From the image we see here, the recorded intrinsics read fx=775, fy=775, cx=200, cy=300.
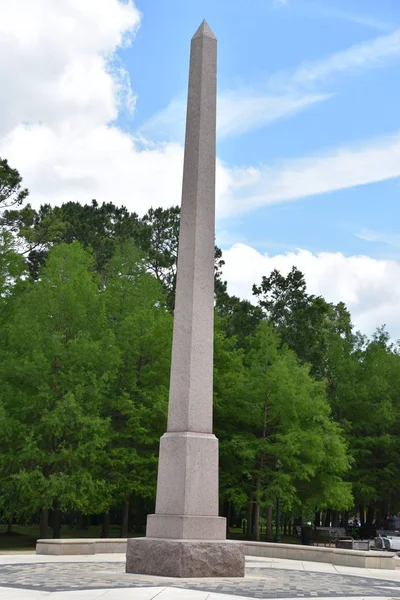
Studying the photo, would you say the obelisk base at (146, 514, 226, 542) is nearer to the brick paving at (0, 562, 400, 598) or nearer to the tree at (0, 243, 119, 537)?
the brick paving at (0, 562, 400, 598)

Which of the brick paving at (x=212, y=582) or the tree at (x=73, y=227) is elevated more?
the tree at (x=73, y=227)

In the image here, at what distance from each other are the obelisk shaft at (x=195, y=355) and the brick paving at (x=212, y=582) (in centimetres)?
120

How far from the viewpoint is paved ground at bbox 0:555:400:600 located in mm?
10645

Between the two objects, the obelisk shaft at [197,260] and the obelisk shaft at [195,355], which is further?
the obelisk shaft at [197,260]

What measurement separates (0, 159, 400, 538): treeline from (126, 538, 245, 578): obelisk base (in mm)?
15835

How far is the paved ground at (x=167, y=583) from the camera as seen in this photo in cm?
1064

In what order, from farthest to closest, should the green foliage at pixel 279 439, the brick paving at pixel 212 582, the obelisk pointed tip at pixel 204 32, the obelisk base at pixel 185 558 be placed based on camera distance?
the green foliage at pixel 279 439 < the obelisk pointed tip at pixel 204 32 < the obelisk base at pixel 185 558 < the brick paving at pixel 212 582

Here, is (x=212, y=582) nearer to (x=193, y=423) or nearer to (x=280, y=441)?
(x=193, y=423)

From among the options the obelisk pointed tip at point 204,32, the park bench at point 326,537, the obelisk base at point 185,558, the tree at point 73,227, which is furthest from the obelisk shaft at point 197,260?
the tree at point 73,227

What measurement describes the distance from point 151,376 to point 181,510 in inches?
825

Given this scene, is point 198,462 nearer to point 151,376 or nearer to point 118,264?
point 151,376

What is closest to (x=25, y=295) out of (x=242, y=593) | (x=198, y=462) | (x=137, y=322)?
(x=137, y=322)

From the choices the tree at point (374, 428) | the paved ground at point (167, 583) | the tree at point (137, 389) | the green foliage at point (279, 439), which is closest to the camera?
the paved ground at point (167, 583)

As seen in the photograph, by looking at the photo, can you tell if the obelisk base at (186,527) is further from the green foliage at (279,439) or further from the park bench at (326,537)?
the green foliage at (279,439)
